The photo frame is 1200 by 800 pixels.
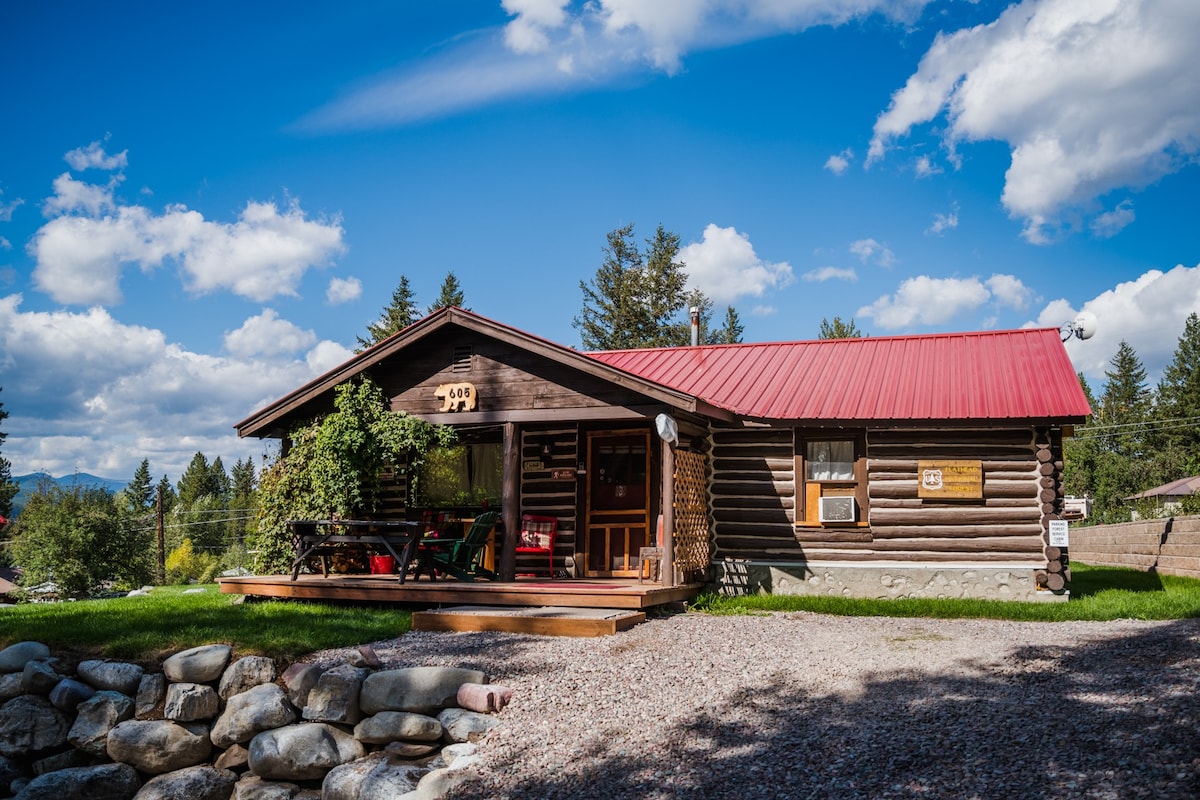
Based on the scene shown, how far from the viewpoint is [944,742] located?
580 cm

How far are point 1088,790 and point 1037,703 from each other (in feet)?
5.55

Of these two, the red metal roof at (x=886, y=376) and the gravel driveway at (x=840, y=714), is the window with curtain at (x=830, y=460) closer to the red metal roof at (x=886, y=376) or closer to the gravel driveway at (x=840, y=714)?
the red metal roof at (x=886, y=376)

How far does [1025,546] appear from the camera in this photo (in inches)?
519

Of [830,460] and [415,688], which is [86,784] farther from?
[830,460]

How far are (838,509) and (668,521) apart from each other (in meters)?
3.08

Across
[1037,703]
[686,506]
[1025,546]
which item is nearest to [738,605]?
[686,506]

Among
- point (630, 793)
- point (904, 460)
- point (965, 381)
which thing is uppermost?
point (965, 381)

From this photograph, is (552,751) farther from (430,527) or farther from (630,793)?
(430,527)

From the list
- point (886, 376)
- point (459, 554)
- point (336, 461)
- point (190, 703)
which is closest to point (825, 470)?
point (886, 376)

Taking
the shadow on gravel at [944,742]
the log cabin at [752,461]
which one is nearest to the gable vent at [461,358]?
the log cabin at [752,461]

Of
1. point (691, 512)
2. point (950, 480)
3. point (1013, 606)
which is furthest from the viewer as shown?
point (950, 480)

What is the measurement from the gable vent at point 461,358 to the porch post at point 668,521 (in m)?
3.44

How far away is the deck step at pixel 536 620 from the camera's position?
32.5 feet

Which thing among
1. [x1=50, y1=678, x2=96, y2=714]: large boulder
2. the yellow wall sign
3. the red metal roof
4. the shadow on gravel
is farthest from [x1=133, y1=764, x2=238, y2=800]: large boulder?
the yellow wall sign
